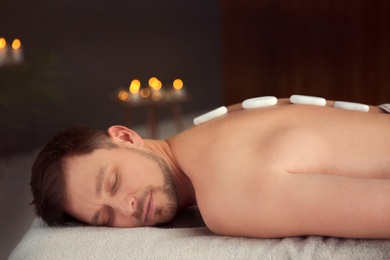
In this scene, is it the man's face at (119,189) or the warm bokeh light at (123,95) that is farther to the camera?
the warm bokeh light at (123,95)

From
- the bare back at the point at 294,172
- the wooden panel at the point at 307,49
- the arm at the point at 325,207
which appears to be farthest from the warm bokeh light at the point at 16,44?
the arm at the point at 325,207

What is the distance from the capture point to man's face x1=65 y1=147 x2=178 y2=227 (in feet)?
4.94

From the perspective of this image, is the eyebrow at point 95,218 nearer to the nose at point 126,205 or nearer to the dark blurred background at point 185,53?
the nose at point 126,205

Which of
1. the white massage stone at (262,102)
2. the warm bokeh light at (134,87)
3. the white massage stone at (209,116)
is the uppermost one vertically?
the white massage stone at (262,102)

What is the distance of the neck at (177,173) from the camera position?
1639 millimetres

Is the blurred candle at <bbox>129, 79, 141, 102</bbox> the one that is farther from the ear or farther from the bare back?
the bare back

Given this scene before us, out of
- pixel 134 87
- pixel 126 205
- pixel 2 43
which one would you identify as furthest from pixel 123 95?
pixel 126 205

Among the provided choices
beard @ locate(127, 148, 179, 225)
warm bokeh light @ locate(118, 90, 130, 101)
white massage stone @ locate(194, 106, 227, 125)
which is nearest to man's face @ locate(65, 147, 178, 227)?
beard @ locate(127, 148, 179, 225)

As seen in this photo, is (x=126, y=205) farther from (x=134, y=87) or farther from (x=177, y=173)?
(x=134, y=87)

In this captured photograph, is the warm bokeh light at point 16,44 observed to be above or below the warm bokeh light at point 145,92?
above

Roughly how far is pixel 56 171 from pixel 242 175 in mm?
496

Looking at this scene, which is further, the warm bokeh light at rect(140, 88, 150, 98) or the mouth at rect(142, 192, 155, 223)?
the warm bokeh light at rect(140, 88, 150, 98)

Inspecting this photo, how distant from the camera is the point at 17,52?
3619 mm

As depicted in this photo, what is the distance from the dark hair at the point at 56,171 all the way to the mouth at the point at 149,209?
168 mm
